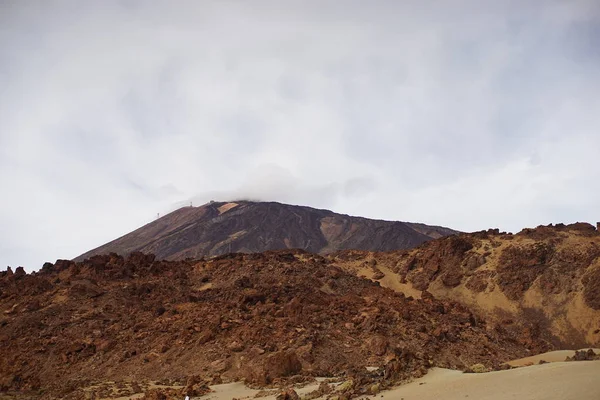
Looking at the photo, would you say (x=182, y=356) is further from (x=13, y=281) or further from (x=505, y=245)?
(x=505, y=245)

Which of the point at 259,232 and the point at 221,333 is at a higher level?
the point at 259,232

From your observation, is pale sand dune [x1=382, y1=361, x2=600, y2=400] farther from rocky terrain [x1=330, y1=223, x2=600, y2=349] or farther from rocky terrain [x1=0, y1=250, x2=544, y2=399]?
rocky terrain [x1=330, y1=223, x2=600, y2=349]

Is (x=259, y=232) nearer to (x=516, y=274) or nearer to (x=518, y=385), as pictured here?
(x=516, y=274)

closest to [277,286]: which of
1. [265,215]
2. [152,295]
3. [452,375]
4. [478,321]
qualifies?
[152,295]

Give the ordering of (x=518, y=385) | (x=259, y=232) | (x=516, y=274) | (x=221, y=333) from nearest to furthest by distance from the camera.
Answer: (x=518, y=385) < (x=221, y=333) < (x=516, y=274) < (x=259, y=232)

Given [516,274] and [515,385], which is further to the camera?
[516,274]

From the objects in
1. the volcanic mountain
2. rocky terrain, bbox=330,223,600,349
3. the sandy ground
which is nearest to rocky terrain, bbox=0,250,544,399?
the sandy ground

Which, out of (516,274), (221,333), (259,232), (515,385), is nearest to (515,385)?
(515,385)
